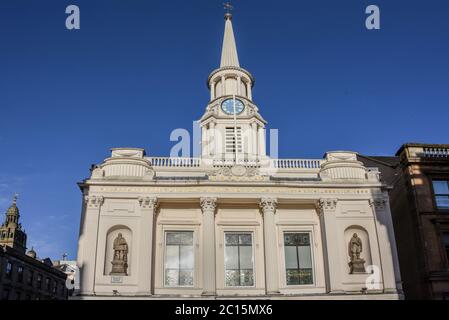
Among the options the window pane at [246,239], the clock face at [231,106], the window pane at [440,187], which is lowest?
the window pane at [246,239]

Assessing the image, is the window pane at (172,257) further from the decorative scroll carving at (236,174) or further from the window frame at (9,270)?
the window frame at (9,270)

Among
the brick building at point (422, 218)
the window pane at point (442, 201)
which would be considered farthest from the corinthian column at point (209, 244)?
the window pane at point (442, 201)

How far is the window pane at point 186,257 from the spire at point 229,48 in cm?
1941

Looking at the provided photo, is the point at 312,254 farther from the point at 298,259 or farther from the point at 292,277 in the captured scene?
the point at 292,277

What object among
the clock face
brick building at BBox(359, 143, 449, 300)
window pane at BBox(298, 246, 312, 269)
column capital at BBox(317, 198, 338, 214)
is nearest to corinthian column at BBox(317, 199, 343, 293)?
column capital at BBox(317, 198, 338, 214)

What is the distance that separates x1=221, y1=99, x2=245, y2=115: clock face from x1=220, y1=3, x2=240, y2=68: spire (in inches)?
193

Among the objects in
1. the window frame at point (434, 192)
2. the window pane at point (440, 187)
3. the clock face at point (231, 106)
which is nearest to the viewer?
the window frame at point (434, 192)

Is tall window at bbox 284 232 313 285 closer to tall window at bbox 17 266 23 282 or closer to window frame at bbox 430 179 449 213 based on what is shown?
window frame at bbox 430 179 449 213

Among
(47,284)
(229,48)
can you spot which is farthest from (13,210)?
(229,48)

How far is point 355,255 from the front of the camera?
86.7ft

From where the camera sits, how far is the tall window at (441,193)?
1130 inches

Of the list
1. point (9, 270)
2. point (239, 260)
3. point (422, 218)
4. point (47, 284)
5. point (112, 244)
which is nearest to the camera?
point (112, 244)

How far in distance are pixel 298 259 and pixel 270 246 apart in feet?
7.32
